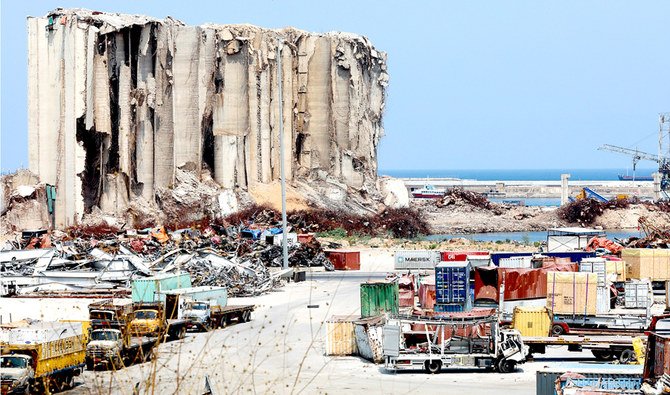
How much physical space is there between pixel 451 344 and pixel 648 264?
57.3 feet

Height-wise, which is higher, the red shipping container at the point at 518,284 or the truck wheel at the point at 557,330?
the red shipping container at the point at 518,284

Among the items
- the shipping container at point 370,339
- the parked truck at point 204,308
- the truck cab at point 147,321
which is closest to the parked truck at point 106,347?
the truck cab at point 147,321

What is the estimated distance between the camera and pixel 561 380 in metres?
17.4

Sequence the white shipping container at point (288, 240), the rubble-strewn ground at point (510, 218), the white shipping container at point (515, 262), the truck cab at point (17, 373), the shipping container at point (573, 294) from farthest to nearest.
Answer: the rubble-strewn ground at point (510, 218) → the white shipping container at point (288, 240) → the white shipping container at point (515, 262) → the shipping container at point (573, 294) → the truck cab at point (17, 373)

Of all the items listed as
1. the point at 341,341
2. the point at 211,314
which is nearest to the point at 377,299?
the point at 341,341

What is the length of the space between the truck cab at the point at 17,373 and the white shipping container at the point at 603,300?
15032 millimetres

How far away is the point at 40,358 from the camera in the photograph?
21875mm

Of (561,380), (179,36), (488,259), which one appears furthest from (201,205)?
(561,380)

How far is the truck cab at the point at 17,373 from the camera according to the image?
20.3 meters

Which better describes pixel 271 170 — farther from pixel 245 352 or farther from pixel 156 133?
pixel 245 352

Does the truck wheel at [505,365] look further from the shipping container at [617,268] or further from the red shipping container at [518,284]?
the shipping container at [617,268]

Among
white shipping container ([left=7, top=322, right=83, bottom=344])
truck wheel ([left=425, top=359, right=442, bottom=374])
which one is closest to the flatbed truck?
truck wheel ([left=425, top=359, right=442, bottom=374])

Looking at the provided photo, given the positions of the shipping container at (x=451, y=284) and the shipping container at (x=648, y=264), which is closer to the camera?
the shipping container at (x=451, y=284)

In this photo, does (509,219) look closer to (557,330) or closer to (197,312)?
(197,312)
